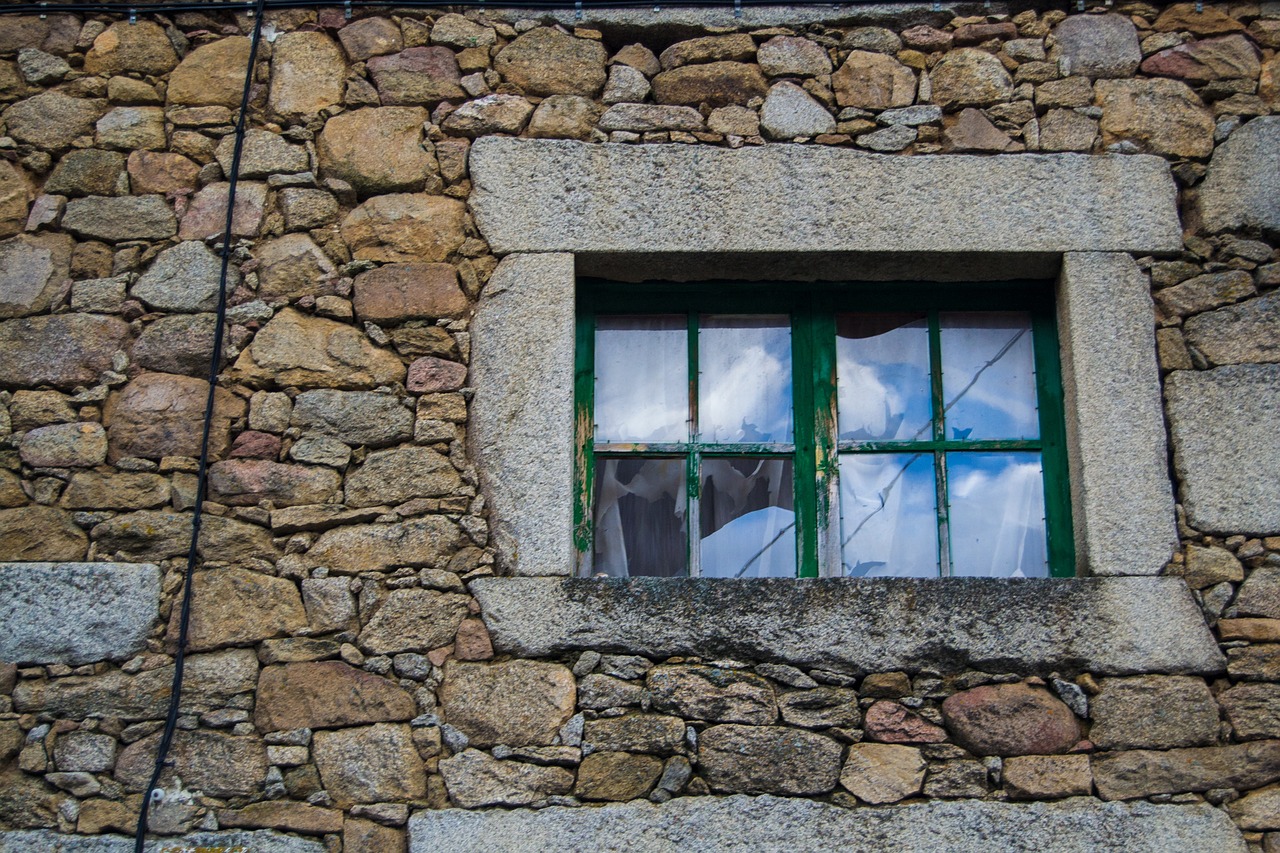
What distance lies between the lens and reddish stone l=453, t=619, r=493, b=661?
280cm

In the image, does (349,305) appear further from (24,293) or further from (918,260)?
(918,260)

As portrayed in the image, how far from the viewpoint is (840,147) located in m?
3.16

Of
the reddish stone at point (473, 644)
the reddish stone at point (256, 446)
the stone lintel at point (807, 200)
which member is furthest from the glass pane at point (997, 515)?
the reddish stone at point (256, 446)

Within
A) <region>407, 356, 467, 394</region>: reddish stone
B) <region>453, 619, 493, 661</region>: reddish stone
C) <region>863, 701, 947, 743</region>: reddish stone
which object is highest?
<region>407, 356, 467, 394</region>: reddish stone

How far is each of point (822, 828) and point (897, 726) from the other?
0.30m

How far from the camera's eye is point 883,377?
3.25m

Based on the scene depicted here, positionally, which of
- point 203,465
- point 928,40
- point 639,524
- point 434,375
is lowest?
point 639,524

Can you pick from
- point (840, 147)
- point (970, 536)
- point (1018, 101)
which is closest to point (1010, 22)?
point (1018, 101)

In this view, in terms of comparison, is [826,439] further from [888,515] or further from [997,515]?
[997,515]

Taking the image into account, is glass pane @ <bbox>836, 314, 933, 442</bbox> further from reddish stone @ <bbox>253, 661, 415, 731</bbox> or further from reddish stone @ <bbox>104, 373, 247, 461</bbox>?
reddish stone @ <bbox>104, 373, 247, 461</bbox>

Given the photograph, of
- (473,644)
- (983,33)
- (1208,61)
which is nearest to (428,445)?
(473,644)

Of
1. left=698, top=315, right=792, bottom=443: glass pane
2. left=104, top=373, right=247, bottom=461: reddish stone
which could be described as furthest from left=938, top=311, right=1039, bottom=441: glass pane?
left=104, top=373, right=247, bottom=461: reddish stone

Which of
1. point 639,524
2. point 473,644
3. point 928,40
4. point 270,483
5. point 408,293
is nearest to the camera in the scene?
point 473,644

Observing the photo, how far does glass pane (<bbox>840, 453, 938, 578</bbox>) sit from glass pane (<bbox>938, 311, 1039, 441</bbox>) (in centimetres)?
18
